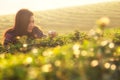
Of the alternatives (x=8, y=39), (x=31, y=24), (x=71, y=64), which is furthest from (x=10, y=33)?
(x=71, y=64)

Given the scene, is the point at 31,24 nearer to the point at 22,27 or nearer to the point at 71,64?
the point at 22,27

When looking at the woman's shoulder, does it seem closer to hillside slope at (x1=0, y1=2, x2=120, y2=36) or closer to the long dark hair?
the long dark hair

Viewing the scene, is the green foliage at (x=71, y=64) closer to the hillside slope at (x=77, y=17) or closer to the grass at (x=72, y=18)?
the hillside slope at (x=77, y=17)

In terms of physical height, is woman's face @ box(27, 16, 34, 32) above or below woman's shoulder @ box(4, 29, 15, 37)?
above

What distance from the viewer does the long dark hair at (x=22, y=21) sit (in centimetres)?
1165

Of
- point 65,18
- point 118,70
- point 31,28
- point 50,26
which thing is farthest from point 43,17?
point 118,70

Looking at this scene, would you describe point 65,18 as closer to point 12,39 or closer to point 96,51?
point 12,39

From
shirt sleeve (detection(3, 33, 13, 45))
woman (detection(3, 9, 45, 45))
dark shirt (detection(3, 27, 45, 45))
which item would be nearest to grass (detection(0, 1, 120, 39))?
dark shirt (detection(3, 27, 45, 45))

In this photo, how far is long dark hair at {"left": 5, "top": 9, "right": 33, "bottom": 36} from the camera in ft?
38.2

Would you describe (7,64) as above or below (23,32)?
above

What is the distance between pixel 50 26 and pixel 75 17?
15.7ft

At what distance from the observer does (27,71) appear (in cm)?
341

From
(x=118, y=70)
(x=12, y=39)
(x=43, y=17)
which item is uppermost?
(x=118, y=70)

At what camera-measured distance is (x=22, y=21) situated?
11703 mm
